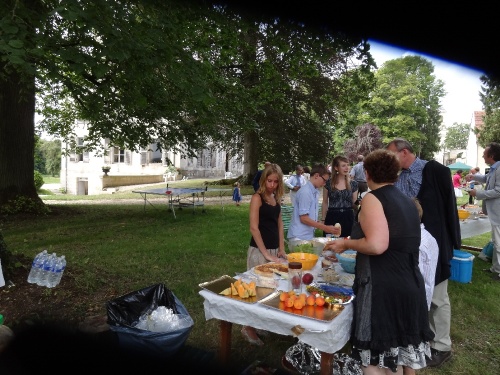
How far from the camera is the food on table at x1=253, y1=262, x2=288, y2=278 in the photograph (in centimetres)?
304

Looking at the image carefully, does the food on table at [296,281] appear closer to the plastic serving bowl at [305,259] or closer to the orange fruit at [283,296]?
the orange fruit at [283,296]

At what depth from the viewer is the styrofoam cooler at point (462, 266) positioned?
5.50 metres

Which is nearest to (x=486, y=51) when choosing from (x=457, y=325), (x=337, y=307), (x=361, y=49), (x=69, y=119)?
A: (x=361, y=49)

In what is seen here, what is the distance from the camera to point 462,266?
554cm

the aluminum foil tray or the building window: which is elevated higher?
the building window

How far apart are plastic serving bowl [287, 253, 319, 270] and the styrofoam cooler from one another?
11.2 feet

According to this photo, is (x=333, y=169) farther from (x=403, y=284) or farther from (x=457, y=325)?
(x=403, y=284)

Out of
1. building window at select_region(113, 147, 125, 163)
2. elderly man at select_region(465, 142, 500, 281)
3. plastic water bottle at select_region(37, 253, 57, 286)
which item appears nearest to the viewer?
plastic water bottle at select_region(37, 253, 57, 286)

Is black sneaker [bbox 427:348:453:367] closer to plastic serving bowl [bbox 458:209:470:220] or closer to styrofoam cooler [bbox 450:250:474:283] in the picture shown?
styrofoam cooler [bbox 450:250:474:283]

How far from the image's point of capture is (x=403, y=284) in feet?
7.54

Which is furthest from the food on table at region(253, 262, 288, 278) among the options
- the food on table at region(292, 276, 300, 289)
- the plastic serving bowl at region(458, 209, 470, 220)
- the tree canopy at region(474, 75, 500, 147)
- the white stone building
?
the tree canopy at region(474, 75, 500, 147)

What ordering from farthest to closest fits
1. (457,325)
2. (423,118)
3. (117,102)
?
(423,118), (117,102), (457,325)

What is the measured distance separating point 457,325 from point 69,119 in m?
16.5

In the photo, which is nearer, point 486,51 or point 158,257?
point 486,51
